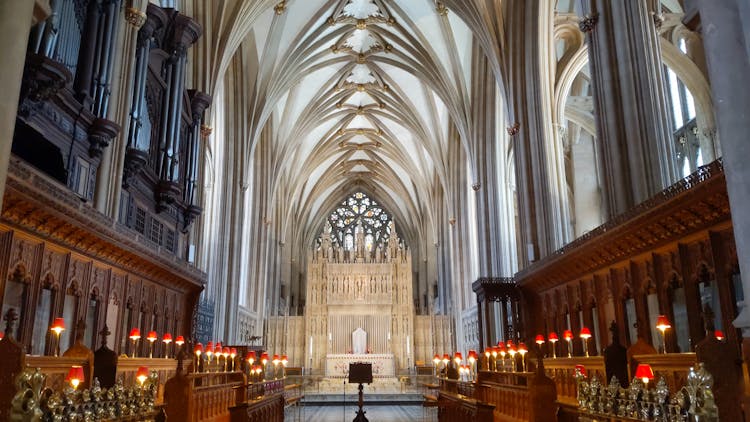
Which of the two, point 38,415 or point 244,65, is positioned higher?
point 244,65

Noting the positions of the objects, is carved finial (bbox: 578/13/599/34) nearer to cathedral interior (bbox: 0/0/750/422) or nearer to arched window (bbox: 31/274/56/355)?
cathedral interior (bbox: 0/0/750/422)

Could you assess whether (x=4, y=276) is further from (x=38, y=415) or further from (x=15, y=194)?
(x=38, y=415)

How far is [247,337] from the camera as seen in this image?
24281 mm

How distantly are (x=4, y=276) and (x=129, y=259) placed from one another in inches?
129

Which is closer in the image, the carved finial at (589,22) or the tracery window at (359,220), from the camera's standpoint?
the carved finial at (589,22)

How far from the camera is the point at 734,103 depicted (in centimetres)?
417

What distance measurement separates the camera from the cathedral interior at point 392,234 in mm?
5785

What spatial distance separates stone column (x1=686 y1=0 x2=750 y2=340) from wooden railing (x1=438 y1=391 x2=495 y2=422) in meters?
5.05

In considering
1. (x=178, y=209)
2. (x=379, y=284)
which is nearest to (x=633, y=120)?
(x=178, y=209)

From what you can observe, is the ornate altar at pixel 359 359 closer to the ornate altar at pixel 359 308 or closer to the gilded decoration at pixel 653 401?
the ornate altar at pixel 359 308

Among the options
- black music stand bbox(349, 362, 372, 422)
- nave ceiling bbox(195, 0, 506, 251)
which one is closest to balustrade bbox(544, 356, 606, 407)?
black music stand bbox(349, 362, 372, 422)

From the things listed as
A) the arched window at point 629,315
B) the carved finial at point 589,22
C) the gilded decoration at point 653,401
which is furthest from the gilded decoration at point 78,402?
the carved finial at point 589,22

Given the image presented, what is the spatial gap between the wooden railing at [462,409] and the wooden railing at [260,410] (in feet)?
11.5

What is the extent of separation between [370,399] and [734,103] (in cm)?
1817
